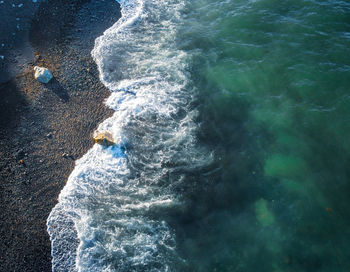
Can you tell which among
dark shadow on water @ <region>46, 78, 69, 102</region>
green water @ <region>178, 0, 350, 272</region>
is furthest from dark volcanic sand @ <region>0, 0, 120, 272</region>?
green water @ <region>178, 0, 350, 272</region>

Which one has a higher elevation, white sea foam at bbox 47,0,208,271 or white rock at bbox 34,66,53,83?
white rock at bbox 34,66,53,83

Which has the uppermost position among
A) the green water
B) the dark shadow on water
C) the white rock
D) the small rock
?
the white rock

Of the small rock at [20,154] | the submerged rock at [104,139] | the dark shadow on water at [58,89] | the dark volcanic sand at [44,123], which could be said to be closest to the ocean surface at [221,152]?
the submerged rock at [104,139]

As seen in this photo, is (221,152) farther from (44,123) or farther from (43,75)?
(43,75)

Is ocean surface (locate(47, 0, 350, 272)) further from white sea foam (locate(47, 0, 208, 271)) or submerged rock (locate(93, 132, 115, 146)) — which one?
submerged rock (locate(93, 132, 115, 146))

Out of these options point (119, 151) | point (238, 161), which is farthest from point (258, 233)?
point (119, 151)

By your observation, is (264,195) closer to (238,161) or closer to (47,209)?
(238,161)

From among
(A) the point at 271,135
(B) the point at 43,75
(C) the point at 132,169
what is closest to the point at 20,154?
(B) the point at 43,75
